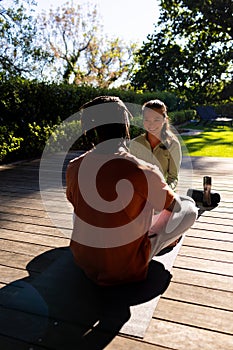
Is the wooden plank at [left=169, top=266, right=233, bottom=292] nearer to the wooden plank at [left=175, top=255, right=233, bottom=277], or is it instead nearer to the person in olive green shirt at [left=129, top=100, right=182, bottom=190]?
the wooden plank at [left=175, top=255, right=233, bottom=277]

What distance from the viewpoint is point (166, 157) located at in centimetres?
305

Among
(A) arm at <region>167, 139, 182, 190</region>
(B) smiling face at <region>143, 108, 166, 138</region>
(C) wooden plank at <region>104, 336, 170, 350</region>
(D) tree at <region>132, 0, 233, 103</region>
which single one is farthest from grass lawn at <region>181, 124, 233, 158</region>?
(D) tree at <region>132, 0, 233, 103</region>

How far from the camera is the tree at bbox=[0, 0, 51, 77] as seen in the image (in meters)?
8.04

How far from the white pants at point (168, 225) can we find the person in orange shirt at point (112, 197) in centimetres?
13

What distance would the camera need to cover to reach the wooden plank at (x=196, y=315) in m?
1.71

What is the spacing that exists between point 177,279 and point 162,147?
128 centimetres

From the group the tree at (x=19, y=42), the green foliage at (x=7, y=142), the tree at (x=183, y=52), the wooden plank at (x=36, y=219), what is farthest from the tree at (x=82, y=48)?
the wooden plank at (x=36, y=219)

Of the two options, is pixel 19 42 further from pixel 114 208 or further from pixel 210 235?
pixel 114 208

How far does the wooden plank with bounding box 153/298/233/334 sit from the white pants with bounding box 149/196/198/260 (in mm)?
338

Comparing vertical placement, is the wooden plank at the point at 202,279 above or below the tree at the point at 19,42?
below

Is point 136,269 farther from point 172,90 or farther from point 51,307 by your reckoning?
point 172,90

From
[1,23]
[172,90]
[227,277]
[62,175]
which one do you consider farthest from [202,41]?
Answer: [227,277]

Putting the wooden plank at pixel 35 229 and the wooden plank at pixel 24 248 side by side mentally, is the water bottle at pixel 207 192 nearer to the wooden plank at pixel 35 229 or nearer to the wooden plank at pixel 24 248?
the wooden plank at pixel 35 229

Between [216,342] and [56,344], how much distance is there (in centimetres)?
73
